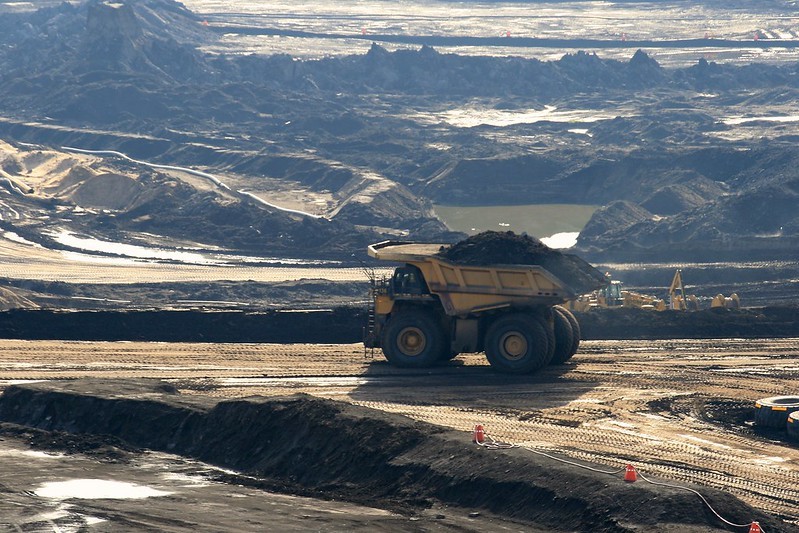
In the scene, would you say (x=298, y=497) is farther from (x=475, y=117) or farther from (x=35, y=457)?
(x=475, y=117)

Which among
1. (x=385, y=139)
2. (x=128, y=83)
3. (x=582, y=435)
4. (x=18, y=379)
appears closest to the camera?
(x=582, y=435)

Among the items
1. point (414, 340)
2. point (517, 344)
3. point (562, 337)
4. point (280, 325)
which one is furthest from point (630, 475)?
point (280, 325)

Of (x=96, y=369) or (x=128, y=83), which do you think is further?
(x=128, y=83)

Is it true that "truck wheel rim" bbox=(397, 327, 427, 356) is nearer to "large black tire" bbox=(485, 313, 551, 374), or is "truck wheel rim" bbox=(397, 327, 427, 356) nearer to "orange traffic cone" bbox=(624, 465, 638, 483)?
"large black tire" bbox=(485, 313, 551, 374)

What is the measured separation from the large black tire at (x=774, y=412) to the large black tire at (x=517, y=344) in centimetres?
442

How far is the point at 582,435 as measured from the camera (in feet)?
65.7

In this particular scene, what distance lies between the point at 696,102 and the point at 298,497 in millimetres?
81908

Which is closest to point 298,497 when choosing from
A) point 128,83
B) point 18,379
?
point 18,379

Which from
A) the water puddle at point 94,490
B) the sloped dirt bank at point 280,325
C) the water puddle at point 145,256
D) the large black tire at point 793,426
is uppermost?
the water puddle at point 145,256

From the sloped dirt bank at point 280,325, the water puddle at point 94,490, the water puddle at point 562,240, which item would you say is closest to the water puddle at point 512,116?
the water puddle at point 562,240

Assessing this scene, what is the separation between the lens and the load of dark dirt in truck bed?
81.4 ft

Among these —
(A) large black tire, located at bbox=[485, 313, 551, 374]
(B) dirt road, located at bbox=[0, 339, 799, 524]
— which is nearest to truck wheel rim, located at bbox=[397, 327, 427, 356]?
(B) dirt road, located at bbox=[0, 339, 799, 524]

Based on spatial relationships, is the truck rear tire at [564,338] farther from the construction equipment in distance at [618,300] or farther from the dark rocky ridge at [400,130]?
the dark rocky ridge at [400,130]

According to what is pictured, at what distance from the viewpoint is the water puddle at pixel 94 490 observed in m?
16.5
